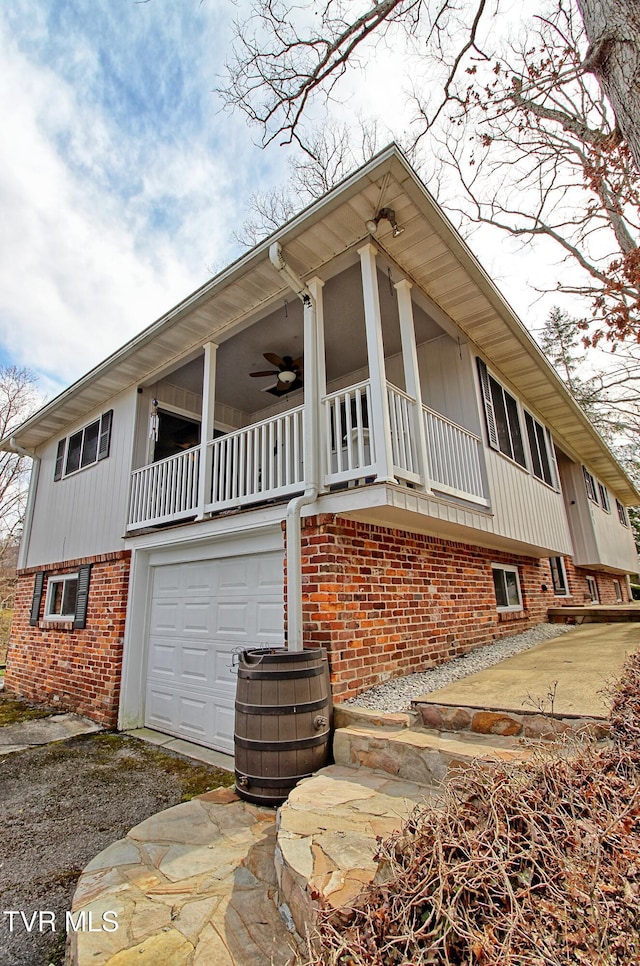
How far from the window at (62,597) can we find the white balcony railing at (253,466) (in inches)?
140

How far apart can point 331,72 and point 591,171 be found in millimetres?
3887

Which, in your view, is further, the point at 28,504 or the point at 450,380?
the point at 28,504

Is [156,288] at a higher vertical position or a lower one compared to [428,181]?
lower

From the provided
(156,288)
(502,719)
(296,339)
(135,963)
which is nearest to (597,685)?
(502,719)

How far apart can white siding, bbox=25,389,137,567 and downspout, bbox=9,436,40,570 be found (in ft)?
0.32

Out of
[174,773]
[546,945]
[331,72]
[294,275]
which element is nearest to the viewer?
[546,945]

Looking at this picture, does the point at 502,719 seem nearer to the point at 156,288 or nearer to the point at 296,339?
the point at 296,339

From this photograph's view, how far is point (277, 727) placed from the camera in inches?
124

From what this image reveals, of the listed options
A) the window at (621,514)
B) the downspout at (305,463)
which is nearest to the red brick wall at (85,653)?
the downspout at (305,463)

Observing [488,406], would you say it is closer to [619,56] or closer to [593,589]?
[619,56]

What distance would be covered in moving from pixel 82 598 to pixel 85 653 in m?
0.80

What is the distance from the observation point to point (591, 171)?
21.1ft

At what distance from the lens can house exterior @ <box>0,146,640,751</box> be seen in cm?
413

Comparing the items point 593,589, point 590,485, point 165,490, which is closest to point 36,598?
point 165,490
